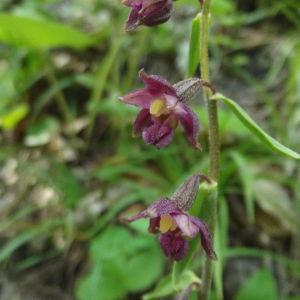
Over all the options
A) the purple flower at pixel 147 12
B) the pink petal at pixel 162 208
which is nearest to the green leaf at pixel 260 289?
the pink petal at pixel 162 208

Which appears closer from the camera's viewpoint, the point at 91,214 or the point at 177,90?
the point at 177,90

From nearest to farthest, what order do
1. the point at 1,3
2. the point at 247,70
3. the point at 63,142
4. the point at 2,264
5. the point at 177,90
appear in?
the point at 177,90 → the point at 2,264 → the point at 63,142 → the point at 247,70 → the point at 1,3

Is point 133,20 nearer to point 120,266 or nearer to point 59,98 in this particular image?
point 120,266

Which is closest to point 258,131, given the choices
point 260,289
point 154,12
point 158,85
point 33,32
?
point 158,85

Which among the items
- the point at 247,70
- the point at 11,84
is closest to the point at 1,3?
the point at 11,84

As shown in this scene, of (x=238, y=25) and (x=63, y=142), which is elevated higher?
(x=238, y=25)

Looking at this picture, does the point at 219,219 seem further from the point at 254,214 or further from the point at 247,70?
the point at 247,70

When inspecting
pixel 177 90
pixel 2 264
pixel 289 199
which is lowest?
pixel 2 264

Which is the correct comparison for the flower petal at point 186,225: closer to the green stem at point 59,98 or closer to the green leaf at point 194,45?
the green leaf at point 194,45

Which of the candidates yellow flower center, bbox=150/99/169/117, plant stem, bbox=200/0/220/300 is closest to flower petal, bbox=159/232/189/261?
plant stem, bbox=200/0/220/300
